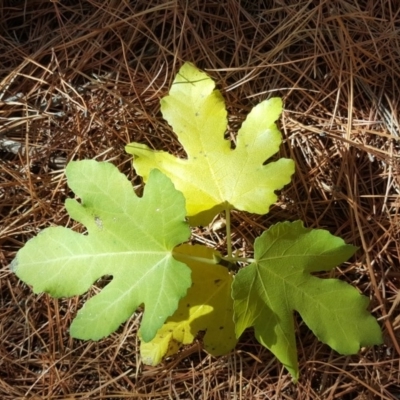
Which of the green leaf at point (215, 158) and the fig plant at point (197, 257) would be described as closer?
the fig plant at point (197, 257)

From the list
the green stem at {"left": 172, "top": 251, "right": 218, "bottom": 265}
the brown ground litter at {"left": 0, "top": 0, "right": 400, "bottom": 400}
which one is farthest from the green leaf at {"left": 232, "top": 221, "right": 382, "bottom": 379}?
the brown ground litter at {"left": 0, "top": 0, "right": 400, "bottom": 400}

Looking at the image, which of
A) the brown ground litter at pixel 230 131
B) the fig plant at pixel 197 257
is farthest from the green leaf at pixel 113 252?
the brown ground litter at pixel 230 131

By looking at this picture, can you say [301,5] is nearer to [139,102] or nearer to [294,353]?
[139,102]

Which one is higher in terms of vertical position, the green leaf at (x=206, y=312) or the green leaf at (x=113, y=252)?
the green leaf at (x=113, y=252)

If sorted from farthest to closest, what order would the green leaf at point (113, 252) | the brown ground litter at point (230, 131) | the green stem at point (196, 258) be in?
the brown ground litter at point (230, 131)
the green stem at point (196, 258)
the green leaf at point (113, 252)

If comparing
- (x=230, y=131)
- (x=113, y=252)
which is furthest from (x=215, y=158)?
(x=113, y=252)

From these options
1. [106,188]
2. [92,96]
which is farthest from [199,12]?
[106,188]

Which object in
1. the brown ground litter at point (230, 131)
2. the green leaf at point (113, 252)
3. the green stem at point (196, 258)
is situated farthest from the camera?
the brown ground litter at point (230, 131)

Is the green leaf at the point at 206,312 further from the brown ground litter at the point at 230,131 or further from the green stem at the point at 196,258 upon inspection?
the brown ground litter at the point at 230,131
